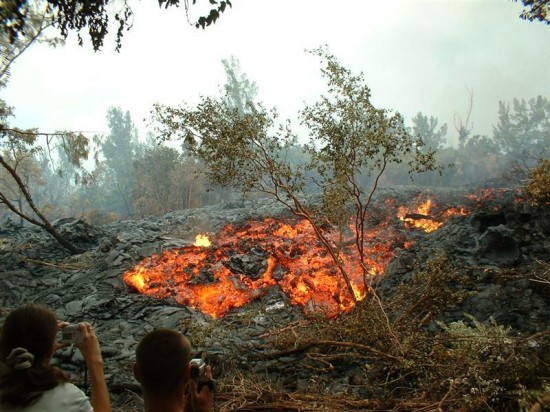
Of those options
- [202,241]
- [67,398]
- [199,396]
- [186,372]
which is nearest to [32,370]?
[67,398]

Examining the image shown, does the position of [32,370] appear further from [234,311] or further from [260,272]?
[260,272]

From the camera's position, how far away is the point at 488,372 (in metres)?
4.70

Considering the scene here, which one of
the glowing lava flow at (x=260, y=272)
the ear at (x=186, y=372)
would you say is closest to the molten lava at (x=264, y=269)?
the glowing lava flow at (x=260, y=272)

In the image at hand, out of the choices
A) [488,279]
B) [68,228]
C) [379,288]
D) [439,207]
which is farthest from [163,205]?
[488,279]

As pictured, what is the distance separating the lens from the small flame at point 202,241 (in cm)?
1314

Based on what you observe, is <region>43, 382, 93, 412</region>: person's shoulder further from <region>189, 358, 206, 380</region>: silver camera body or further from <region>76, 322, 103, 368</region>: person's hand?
<region>189, 358, 206, 380</region>: silver camera body

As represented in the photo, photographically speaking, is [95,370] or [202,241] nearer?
[95,370]

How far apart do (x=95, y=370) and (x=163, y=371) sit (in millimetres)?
837

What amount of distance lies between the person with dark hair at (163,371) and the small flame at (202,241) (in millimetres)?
10720

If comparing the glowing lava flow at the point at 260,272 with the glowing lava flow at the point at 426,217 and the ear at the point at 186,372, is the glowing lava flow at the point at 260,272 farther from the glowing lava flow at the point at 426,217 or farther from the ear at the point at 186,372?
the ear at the point at 186,372

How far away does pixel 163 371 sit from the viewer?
2279 millimetres

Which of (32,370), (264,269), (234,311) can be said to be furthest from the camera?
(264,269)

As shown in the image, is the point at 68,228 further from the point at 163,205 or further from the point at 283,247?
the point at 163,205

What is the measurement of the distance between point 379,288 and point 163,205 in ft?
82.9
